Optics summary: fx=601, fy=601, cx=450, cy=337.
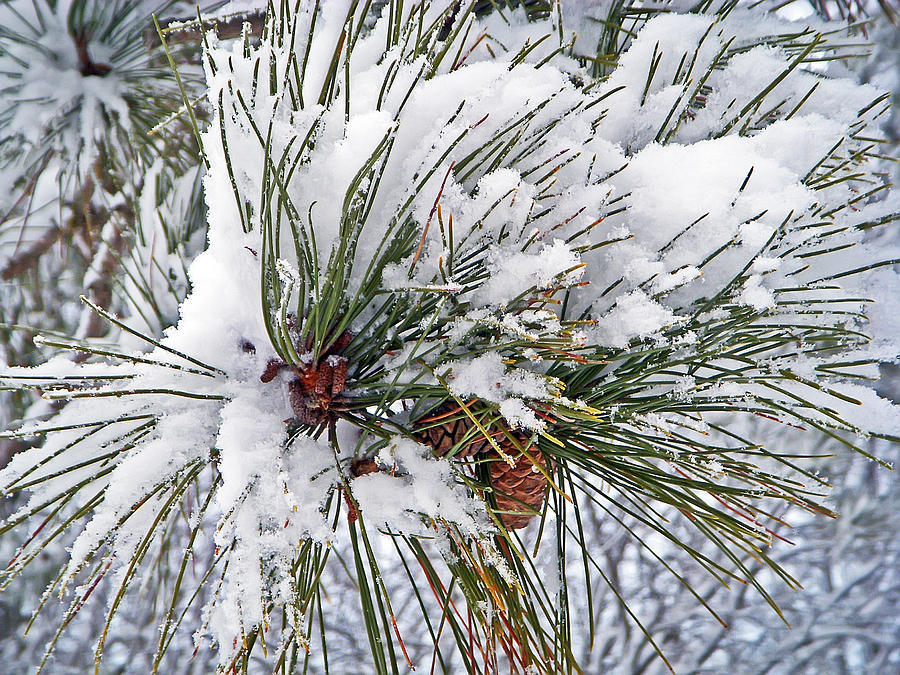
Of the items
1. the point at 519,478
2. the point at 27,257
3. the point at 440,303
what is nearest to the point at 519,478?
the point at 519,478

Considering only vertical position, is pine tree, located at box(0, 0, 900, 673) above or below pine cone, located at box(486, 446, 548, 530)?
above

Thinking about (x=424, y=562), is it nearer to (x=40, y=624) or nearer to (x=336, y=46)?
(x=336, y=46)

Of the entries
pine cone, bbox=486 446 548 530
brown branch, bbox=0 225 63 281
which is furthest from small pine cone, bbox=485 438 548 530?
brown branch, bbox=0 225 63 281

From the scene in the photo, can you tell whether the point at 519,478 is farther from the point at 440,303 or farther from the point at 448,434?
the point at 440,303

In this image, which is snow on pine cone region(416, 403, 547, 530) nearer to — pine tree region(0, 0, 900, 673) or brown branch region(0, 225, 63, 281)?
pine tree region(0, 0, 900, 673)

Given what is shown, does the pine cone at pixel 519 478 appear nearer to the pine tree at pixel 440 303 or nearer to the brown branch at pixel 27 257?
the pine tree at pixel 440 303

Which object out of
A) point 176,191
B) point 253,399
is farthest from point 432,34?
point 176,191

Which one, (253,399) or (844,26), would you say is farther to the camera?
(844,26)
